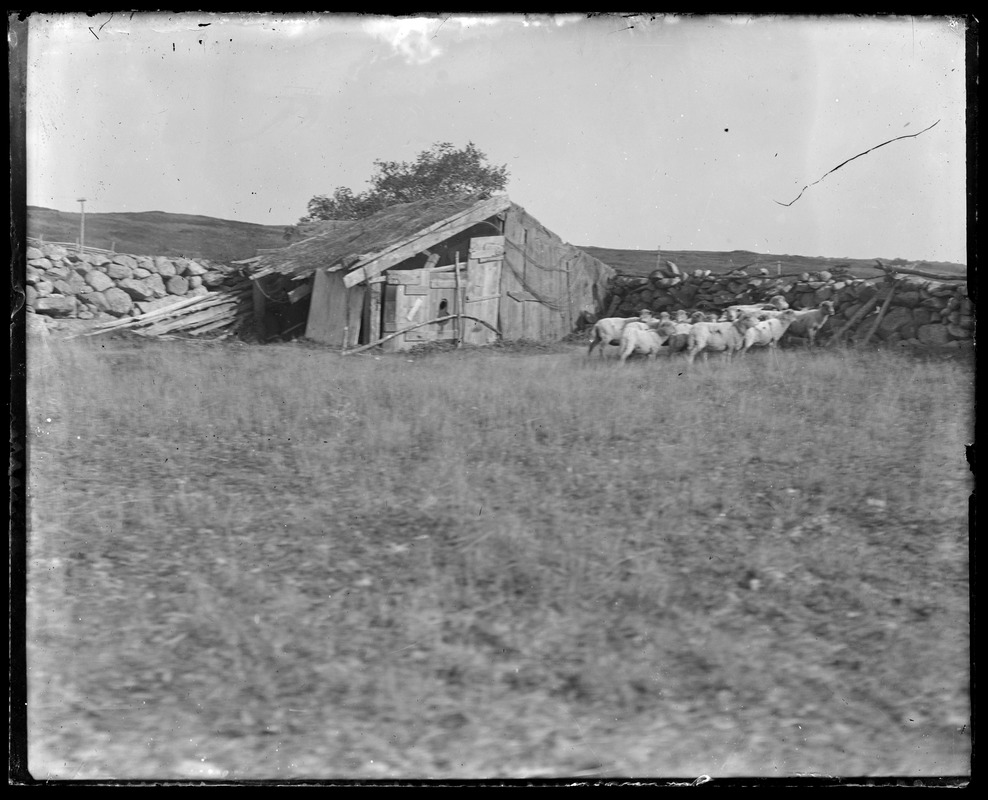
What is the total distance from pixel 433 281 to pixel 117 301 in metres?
1.55

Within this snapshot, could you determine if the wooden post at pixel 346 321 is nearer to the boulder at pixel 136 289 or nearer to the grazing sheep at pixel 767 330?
the boulder at pixel 136 289

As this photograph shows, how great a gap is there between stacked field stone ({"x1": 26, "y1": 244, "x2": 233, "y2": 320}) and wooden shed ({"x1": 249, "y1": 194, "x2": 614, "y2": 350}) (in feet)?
1.06

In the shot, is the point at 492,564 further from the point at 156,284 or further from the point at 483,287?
the point at 156,284

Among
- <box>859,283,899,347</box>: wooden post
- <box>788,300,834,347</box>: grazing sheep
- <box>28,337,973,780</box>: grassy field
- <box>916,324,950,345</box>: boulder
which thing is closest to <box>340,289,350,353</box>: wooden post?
<box>28,337,973,780</box>: grassy field

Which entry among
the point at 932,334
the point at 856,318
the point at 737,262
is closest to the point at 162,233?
the point at 737,262

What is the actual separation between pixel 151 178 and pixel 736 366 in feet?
9.74

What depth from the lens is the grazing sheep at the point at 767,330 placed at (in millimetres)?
3979

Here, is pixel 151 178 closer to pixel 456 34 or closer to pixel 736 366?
pixel 456 34

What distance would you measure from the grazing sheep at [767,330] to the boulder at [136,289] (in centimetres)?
300

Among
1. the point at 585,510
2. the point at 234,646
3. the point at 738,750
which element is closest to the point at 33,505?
the point at 234,646

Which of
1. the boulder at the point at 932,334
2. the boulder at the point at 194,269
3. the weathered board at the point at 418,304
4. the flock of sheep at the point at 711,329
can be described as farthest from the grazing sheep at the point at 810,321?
the boulder at the point at 194,269

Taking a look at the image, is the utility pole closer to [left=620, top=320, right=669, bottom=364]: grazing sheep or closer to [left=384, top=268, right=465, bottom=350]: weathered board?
[left=384, top=268, right=465, bottom=350]: weathered board

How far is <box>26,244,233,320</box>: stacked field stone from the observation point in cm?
351

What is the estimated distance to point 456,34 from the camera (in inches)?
139
